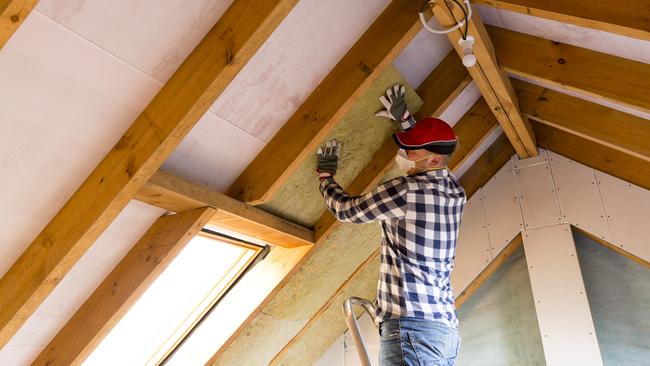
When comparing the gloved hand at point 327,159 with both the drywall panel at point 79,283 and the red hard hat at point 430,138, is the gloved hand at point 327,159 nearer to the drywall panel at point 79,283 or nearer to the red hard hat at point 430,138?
the red hard hat at point 430,138

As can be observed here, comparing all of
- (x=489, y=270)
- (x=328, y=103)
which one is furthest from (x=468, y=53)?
(x=489, y=270)

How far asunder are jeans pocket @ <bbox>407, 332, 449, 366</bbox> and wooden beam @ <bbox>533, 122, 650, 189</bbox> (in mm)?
2015

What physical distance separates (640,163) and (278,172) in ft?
7.57

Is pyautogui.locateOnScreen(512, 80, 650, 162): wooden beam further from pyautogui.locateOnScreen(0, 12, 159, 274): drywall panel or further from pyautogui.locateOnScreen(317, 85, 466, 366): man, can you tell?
pyautogui.locateOnScreen(0, 12, 159, 274): drywall panel

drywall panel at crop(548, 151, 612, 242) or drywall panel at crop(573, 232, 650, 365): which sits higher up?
drywall panel at crop(548, 151, 612, 242)

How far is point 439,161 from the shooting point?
208cm

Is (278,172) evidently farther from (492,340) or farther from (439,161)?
(492,340)

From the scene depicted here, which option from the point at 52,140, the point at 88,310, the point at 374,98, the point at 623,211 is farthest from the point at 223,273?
the point at 623,211

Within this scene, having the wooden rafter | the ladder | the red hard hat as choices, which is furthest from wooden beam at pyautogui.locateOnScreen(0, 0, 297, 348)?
the wooden rafter

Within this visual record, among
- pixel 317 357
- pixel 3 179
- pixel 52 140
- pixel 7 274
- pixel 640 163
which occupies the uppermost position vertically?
Answer: pixel 640 163

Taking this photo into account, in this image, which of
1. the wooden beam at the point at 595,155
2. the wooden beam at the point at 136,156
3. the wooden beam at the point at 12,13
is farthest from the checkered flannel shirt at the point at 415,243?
A: the wooden beam at the point at 595,155

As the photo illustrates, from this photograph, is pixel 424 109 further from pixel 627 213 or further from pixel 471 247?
pixel 627 213

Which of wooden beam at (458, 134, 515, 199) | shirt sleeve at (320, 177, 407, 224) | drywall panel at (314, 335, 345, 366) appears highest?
wooden beam at (458, 134, 515, 199)

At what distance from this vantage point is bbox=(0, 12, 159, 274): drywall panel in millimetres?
1277
